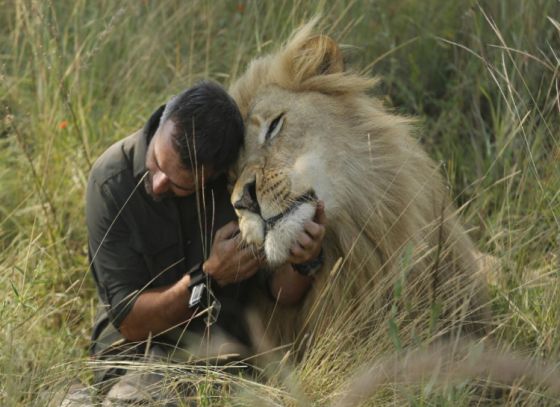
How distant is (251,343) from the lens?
397 cm

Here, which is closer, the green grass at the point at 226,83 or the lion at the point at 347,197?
the lion at the point at 347,197

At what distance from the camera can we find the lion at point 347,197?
348cm

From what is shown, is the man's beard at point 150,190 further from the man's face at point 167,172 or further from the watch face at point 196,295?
the watch face at point 196,295

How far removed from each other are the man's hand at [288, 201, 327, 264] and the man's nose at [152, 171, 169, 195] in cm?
56

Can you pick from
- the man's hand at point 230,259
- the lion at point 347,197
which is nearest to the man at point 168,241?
the man's hand at point 230,259

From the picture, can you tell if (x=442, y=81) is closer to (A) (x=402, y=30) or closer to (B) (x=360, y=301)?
(A) (x=402, y=30)

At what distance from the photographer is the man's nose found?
12.2ft

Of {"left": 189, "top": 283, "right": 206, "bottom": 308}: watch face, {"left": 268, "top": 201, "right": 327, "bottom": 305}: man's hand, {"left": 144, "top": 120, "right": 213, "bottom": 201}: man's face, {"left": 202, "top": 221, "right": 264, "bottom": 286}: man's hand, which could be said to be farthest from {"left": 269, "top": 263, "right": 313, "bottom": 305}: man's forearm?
{"left": 144, "top": 120, "right": 213, "bottom": 201}: man's face

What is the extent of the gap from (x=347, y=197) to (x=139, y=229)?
829 mm

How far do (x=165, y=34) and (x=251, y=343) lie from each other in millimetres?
2395

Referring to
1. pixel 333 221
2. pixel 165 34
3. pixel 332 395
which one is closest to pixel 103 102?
pixel 165 34

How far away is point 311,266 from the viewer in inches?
142

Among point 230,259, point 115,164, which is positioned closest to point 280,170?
point 230,259

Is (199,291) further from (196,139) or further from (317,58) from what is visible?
(317,58)
